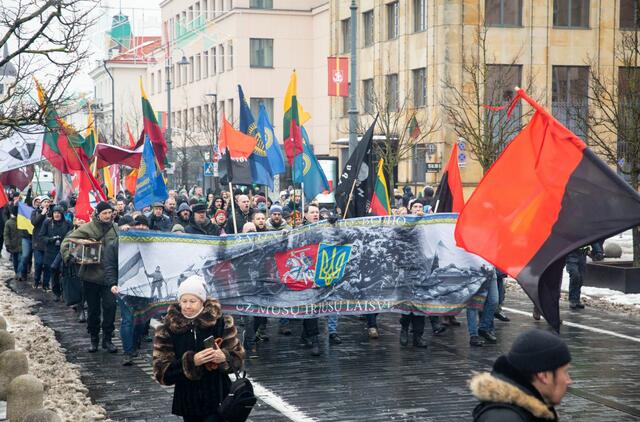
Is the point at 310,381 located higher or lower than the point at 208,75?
lower

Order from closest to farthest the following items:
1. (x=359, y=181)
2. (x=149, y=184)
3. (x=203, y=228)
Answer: (x=203, y=228)
(x=359, y=181)
(x=149, y=184)

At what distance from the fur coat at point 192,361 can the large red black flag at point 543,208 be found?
1.91 m

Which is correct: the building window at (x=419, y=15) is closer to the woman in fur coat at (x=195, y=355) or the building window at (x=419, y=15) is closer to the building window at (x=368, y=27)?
the building window at (x=368, y=27)

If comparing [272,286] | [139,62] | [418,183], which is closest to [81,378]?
[272,286]

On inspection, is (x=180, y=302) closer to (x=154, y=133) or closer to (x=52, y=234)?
(x=52, y=234)

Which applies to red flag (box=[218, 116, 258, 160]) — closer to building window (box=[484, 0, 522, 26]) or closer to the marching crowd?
the marching crowd

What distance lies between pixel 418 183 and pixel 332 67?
37.5ft

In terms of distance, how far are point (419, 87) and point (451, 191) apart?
2980cm

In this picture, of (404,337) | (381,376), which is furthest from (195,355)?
(404,337)

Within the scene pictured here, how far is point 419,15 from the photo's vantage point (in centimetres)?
4528

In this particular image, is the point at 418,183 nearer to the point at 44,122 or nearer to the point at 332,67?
the point at 332,67

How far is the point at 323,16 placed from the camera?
66.1 metres

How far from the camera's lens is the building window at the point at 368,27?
164 feet

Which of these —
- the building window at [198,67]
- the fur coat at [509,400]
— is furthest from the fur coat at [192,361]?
the building window at [198,67]
